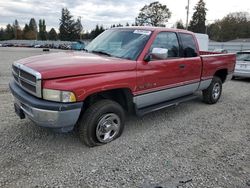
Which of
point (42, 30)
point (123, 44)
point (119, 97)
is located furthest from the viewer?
point (42, 30)

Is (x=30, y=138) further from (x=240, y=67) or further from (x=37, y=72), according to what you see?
(x=240, y=67)

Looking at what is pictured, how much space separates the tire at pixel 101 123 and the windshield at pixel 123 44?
38.8 inches

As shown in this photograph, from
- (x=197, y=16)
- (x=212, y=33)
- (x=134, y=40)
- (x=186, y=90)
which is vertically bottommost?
(x=186, y=90)

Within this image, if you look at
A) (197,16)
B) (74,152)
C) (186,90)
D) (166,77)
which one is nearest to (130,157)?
(74,152)

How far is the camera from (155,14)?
81188 millimetres

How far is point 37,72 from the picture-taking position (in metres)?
3.13

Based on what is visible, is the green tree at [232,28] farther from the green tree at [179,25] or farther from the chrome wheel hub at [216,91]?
the chrome wheel hub at [216,91]

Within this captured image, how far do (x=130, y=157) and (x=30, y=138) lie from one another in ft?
6.06

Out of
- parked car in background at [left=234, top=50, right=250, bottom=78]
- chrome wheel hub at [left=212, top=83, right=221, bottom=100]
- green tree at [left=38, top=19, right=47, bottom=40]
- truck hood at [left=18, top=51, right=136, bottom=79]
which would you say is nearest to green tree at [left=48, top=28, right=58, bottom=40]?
green tree at [left=38, top=19, right=47, bottom=40]

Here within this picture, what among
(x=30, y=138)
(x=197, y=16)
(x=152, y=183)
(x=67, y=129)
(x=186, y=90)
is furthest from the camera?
(x=197, y=16)

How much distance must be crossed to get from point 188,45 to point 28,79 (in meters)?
3.65

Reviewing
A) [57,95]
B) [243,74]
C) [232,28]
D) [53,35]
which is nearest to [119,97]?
[57,95]

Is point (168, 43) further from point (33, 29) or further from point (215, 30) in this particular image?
point (33, 29)

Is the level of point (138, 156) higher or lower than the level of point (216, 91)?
lower
